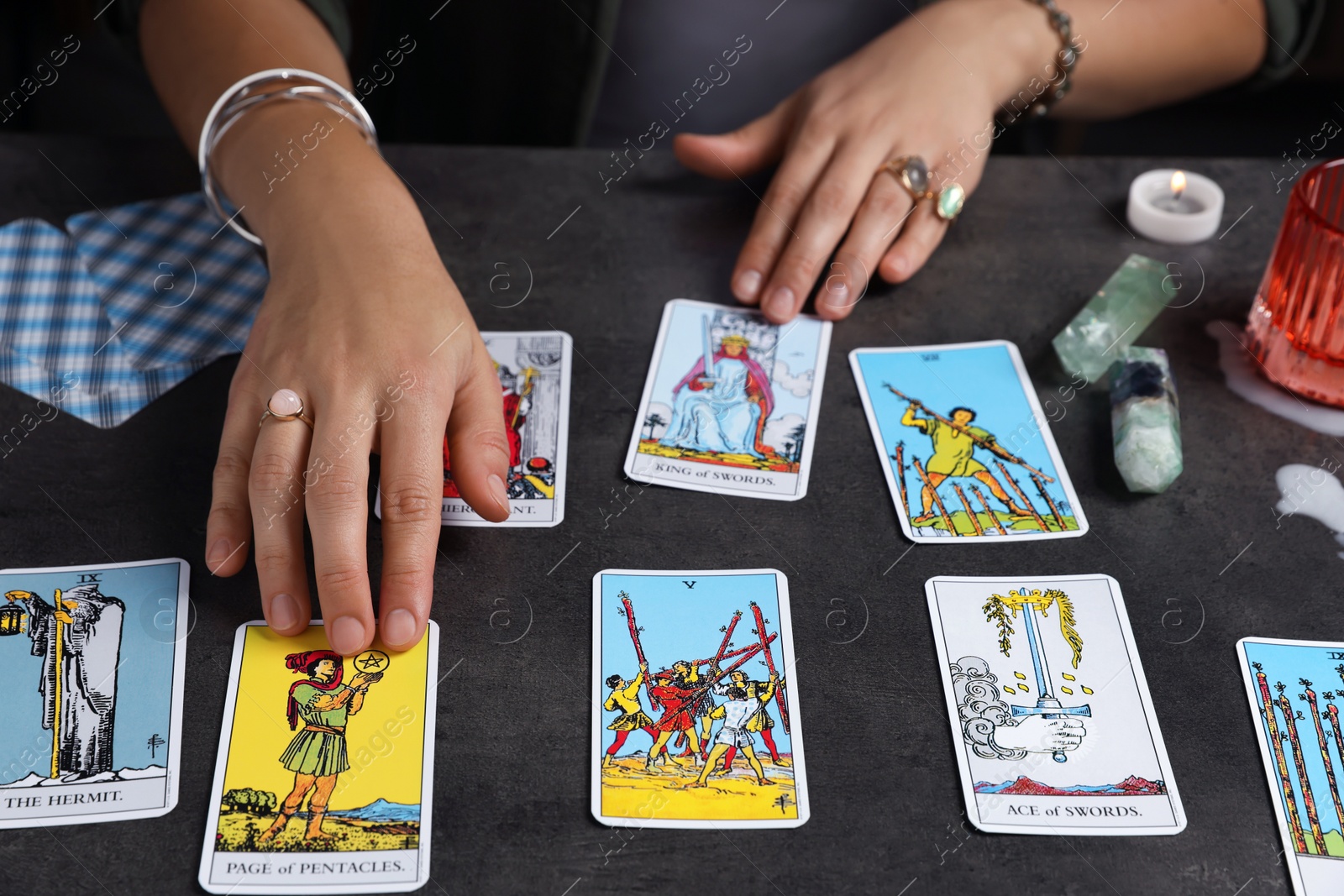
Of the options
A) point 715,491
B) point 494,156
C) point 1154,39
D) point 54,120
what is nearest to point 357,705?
point 715,491

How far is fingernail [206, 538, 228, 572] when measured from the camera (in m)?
0.75

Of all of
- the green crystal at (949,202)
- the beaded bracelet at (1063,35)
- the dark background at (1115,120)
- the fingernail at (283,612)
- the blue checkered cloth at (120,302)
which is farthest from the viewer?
the dark background at (1115,120)

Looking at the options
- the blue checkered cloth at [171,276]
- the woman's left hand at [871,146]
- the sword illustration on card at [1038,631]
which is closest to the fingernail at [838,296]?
the woman's left hand at [871,146]

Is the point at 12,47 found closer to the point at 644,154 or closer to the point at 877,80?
the point at 644,154

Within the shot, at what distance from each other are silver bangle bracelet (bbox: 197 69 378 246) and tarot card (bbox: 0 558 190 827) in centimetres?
42

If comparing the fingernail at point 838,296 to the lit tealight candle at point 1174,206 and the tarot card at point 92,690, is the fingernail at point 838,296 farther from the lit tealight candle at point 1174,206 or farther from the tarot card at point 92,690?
the tarot card at point 92,690

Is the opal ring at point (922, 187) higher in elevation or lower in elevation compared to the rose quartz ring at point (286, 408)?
lower

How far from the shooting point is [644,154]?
3.90 feet

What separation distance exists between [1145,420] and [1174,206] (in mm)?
395

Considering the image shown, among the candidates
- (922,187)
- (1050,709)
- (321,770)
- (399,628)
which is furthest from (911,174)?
(321,770)

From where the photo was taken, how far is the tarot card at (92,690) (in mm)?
638

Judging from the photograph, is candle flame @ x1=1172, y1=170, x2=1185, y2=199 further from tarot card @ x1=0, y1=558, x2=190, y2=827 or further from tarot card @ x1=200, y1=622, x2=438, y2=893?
tarot card @ x1=0, y1=558, x2=190, y2=827

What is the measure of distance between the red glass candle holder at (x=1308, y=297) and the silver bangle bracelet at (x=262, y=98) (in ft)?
2.92

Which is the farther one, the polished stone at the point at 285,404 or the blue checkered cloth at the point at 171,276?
the blue checkered cloth at the point at 171,276
